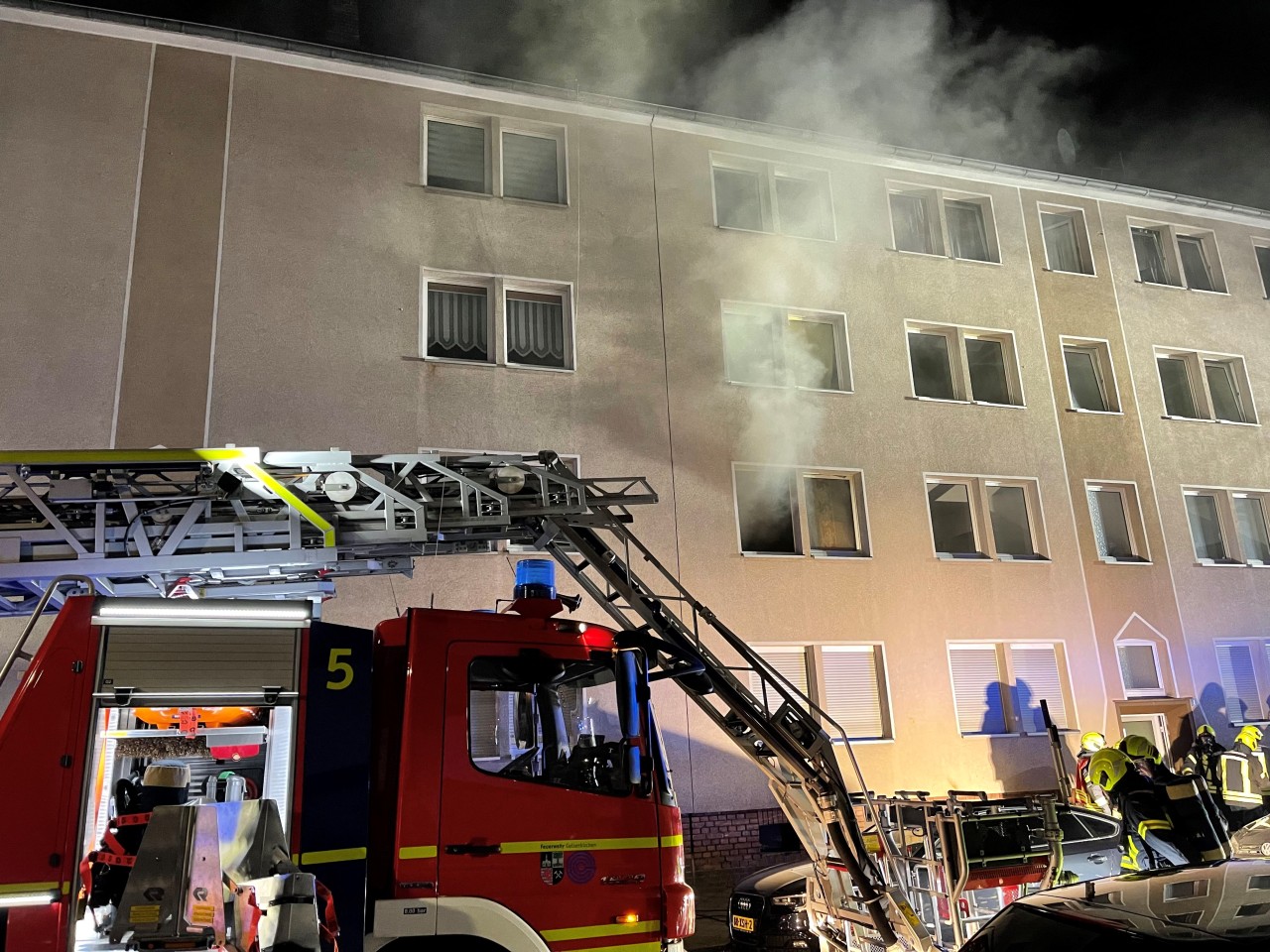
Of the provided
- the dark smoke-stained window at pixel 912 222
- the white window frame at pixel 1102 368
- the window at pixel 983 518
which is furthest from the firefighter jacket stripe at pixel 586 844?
the white window frame at pixel 1102 368

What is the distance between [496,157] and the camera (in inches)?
535

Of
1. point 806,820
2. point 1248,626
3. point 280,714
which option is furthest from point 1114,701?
point 280,714

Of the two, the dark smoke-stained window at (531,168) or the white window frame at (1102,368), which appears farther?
the white window frame at (1102,368)

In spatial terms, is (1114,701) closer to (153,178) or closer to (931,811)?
(931,811)

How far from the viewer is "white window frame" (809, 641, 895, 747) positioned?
1255 centimetres

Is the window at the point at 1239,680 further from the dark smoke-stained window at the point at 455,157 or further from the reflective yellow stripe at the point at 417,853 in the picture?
the reflective yellow stripe at the point at 417,853

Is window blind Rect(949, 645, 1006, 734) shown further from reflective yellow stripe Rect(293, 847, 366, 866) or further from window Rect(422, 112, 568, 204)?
reflective yellow stripe Rect(293, 847, 366, 866)

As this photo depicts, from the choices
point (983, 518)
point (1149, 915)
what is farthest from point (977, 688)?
point (1149, 915)

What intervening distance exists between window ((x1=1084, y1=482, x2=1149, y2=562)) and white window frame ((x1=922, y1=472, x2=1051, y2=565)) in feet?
3.52

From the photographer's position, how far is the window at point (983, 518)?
1421 centimetres

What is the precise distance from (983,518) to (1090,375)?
13.5 ft

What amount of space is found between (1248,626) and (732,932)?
12163mm

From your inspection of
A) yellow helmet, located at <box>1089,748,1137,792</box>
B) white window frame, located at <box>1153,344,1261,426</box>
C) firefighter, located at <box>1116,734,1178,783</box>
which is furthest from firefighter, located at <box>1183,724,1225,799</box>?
yellow helmet, located at <box>1089,748,1137,792</box>

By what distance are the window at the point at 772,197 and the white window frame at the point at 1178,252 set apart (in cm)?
644
